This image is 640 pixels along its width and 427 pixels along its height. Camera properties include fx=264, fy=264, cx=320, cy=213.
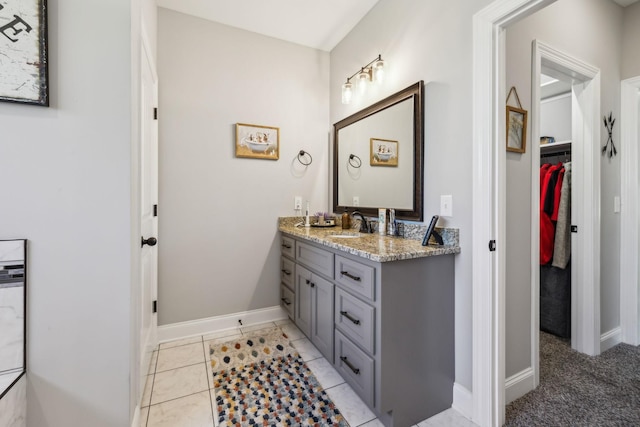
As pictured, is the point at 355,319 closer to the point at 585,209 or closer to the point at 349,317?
the point at 349,317

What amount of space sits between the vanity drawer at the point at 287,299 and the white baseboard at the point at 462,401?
1293mm

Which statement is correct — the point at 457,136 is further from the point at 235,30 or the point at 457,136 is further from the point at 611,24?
the point at 235,30

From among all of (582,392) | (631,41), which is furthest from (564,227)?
(631,41)

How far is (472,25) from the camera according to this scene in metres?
1.41

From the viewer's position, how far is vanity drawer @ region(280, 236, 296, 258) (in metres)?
2.30

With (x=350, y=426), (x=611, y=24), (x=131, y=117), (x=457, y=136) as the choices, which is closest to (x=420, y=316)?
(x=350, y=426)

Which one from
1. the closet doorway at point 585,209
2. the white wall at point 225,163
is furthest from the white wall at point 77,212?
the closet doorway at point 585,209

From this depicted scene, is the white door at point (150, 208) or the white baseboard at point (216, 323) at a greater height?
the white door at point (150, 208)

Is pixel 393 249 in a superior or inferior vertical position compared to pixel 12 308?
superior

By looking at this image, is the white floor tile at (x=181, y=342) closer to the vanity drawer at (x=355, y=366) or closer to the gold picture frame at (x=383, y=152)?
the vanity drawer at (x=355, y=366)

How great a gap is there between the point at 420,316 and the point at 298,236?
1079 millimetres

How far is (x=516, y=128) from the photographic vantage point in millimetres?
1517

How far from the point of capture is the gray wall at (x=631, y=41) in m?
2.10

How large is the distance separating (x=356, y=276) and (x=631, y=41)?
2957mm
